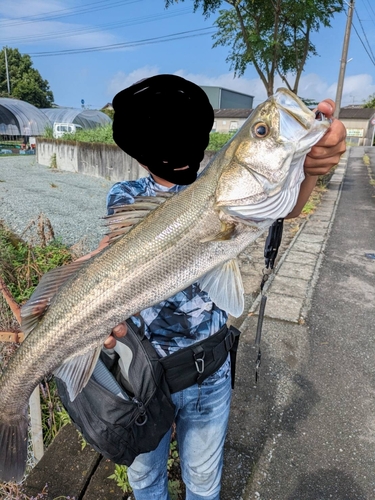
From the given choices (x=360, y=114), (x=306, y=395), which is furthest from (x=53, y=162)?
(x=360, y=114)

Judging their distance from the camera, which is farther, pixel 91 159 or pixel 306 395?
pixel 91 159

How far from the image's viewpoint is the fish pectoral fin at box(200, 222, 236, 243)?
61.7 inches

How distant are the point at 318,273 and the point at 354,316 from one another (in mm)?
1312

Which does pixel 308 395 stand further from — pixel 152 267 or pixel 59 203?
pixel 59 203

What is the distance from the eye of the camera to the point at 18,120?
30172 mm

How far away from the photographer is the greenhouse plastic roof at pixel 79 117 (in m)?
32.7

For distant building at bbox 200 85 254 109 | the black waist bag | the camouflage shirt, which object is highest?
distant building at bbox 200 85 254 109

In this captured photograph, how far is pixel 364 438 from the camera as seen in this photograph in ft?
9.16

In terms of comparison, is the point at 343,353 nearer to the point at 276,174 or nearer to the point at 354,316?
the point at 354,316

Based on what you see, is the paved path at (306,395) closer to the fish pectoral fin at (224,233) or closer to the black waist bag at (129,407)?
the black waist bag at (129,407)

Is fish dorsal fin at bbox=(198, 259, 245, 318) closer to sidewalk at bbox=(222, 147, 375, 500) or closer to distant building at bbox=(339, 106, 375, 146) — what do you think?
sidewalk at bbox=(222, 147, 375, 500)

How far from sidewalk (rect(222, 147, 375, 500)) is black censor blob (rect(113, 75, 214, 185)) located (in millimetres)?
2025

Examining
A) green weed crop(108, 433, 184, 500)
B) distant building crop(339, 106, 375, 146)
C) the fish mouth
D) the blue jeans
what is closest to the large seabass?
the fish mouth

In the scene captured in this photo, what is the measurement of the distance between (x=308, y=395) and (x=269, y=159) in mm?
2489
